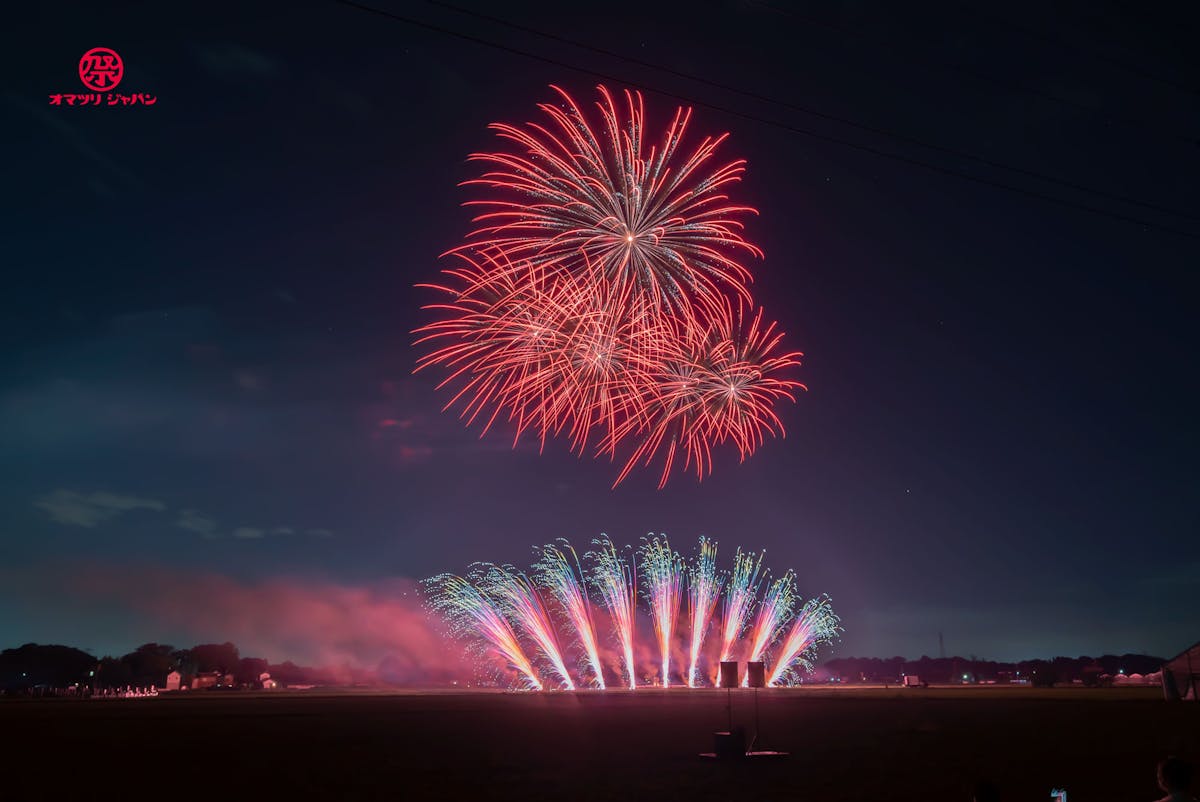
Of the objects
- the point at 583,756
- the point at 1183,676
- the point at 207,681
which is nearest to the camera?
the point at 583,756

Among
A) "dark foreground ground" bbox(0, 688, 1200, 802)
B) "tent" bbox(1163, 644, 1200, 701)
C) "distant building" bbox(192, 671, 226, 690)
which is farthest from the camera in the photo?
"distant building" bbox(192, 671, 226, 690)

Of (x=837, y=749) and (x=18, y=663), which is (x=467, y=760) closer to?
(x=837, y=749)

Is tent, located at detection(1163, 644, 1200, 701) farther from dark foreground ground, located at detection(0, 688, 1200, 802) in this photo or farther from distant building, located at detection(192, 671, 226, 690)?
distant building, located at detection(192, 671, 226, 690)

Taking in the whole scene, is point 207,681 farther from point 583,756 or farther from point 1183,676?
point 583,756

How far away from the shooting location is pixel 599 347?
32812 millimetres

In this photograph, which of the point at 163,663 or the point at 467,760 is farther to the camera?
the point at 163,663

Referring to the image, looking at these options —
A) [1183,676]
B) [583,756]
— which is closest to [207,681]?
[1183,676]

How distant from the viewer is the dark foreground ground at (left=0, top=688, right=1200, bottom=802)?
2169 centimetres

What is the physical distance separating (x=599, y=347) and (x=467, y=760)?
562 inches

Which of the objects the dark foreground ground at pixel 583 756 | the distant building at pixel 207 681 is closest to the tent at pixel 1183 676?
the dark foreground ground at pixel 583 756

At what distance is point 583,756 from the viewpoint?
28312mm

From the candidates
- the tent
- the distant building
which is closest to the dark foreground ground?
the tent

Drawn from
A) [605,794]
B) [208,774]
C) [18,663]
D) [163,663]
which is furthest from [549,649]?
[18,663]

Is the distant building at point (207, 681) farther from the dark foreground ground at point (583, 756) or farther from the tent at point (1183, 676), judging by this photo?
the tent at point (1183, 676)
